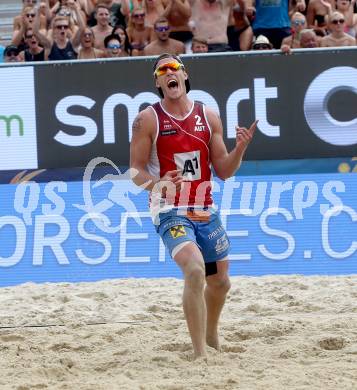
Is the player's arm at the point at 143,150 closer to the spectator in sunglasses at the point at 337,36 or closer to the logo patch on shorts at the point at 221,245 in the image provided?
the logo patch on shorts at the point at 221,245

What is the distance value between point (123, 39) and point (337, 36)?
2.61 m

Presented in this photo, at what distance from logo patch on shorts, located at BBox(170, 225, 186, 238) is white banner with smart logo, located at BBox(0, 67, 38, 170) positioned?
404 centimetres

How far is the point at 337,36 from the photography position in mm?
10742

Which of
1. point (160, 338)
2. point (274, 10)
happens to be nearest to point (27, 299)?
point (160, 338)

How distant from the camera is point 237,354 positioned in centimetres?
584

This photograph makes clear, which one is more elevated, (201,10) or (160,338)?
(201,10)

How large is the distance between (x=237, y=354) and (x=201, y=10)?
6.49m

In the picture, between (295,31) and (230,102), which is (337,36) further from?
(230,102)

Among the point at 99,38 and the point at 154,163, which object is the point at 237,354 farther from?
the point at 99,38

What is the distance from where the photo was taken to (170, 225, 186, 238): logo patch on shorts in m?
5.78

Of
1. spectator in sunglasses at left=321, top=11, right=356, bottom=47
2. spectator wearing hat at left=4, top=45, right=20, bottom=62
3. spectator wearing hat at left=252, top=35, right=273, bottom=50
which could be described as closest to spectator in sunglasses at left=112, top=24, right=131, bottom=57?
spectator wearing hat at left=4, top=45, right=20, bottom=62

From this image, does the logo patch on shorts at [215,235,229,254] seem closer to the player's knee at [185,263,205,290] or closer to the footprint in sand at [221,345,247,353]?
the player's knee at [185,263,205,290]

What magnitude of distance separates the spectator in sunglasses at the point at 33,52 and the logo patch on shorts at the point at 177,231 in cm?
618

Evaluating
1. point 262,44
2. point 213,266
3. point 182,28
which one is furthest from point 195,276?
point 182,28
